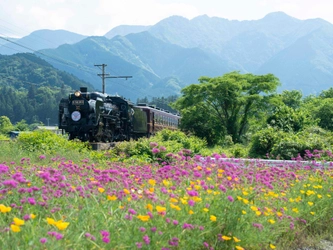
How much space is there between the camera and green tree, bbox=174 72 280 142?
32438mm

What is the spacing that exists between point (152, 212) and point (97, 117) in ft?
67.1

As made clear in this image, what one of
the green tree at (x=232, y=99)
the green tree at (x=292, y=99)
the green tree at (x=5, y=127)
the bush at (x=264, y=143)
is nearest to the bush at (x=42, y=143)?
the bush at (x=264, y=143)

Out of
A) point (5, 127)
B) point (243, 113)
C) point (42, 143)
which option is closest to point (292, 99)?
point (243, 113)

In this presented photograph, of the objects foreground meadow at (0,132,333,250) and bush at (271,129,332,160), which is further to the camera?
bush at (271,129,332,160)

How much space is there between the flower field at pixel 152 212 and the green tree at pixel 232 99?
26.4 meters

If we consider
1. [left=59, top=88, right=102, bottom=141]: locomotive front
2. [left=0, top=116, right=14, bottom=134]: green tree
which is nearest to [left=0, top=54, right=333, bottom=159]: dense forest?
[left=59, top=88, right=102, bottom=141]: locomotive front

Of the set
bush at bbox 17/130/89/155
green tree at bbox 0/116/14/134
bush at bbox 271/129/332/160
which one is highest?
bush at bbox 271/129/332/160

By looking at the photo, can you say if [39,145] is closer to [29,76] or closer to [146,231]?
[146,231]

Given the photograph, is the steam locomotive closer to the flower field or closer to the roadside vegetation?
the roadside vegetation

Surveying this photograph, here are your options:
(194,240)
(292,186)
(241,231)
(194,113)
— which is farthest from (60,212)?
(194,113)

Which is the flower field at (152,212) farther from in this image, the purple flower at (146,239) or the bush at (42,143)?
the bush at (42,143)

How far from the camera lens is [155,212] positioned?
3.71 metres

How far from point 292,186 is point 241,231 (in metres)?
2.17

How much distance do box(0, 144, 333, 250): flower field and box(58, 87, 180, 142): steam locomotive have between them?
18445 millimetres
